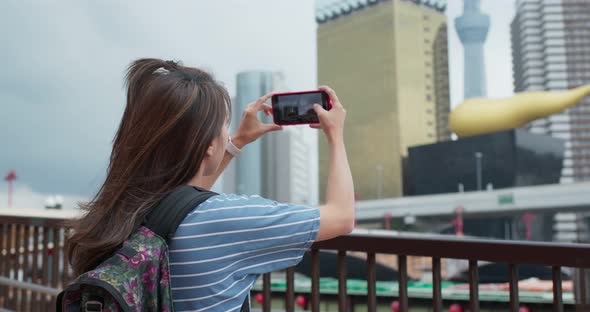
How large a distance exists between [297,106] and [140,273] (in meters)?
0.44

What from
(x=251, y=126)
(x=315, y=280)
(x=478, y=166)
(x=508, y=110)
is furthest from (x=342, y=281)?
(x=508, y=110)

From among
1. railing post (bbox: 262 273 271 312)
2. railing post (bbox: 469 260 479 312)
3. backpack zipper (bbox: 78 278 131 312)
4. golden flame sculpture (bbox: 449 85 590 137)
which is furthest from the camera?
golden flame sculpture (bbox: 449 85 590 137)

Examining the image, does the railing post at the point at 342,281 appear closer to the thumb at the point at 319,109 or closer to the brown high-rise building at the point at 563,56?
the thumb at the point at 319,109

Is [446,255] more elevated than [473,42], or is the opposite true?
[473,42]

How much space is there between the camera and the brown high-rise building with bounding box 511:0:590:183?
198 ft

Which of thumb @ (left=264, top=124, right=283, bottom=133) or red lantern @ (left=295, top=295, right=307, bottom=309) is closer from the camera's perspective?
thumb @ (left=264, top=124, right=283, bottom=133)

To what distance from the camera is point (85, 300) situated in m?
0.76

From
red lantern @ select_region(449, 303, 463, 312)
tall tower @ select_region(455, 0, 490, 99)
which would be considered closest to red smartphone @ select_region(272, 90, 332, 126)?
red lantern @ select_region(449, 303, 463, 312)

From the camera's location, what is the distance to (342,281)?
1.78 meters

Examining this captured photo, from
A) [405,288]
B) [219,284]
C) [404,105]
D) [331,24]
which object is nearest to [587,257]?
[405,288]

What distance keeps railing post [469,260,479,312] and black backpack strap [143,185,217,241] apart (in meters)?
0.96

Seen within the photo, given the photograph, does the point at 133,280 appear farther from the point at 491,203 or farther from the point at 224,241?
the point at 491,203

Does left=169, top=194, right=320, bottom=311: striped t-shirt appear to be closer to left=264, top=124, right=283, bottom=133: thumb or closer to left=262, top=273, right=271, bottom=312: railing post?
left=264, top=124, right=283, bottom=133: thumb

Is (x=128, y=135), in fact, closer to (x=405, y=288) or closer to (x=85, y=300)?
(x=85, y=300)
